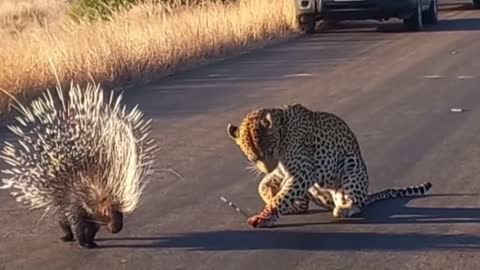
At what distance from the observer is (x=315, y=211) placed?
26.7ft

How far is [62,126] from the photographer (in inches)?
282

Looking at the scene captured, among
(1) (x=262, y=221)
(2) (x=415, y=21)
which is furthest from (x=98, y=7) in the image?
(1) (x=262, y=221)

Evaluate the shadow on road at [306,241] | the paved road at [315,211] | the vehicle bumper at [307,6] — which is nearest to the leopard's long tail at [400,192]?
the paved road at [315,211]

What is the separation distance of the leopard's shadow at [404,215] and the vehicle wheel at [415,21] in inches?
543

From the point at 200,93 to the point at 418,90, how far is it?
7.97 feet

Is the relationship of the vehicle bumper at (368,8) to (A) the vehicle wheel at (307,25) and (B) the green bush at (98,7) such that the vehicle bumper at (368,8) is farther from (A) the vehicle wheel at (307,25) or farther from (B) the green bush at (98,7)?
(B) the green bush at (98,7)

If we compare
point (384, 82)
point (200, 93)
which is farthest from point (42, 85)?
point (384, 82)

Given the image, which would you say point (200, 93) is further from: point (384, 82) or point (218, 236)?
point (218, 236)

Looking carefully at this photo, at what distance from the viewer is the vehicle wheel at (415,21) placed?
21.8 meters

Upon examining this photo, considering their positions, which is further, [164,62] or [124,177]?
[164,62]

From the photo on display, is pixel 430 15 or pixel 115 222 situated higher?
pixel 115 222

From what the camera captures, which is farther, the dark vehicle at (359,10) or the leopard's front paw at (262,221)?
the dark vehicle at (359,10)

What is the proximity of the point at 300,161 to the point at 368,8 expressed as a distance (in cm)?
1385

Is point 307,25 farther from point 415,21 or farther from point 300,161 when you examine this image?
point 300,161
